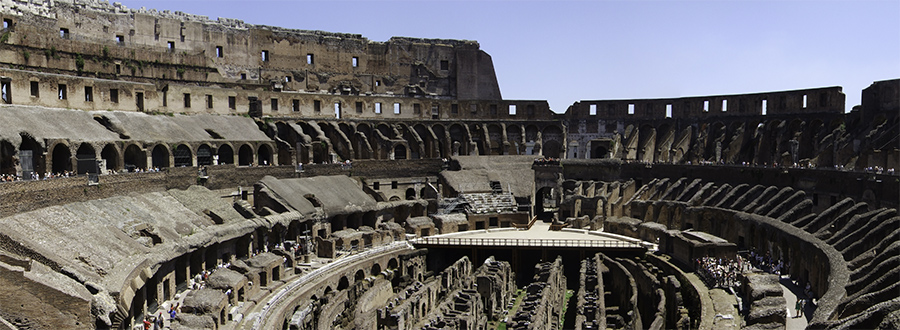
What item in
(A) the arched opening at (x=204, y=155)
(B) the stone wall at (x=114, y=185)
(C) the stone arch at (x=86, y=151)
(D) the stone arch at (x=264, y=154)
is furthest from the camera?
(D) the stone arch at (x=264, y=154)

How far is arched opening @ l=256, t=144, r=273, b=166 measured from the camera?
45.4 m

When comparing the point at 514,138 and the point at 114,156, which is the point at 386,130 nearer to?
the point at 514,138

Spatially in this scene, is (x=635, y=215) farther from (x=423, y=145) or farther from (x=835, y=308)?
(x=835, y=308)

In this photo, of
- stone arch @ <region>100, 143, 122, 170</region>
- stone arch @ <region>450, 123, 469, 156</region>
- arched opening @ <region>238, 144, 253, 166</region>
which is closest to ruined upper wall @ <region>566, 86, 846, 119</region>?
stone arch @ <region>450, 123, 469, 156</region>

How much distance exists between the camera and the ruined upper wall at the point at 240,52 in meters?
42.3

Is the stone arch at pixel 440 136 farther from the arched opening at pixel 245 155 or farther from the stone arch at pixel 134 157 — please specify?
the stone arch at pixel 134 157

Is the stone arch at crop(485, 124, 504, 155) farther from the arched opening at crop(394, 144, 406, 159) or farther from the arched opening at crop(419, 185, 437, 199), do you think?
the arched opening at crop(419, 185, 437, 199)

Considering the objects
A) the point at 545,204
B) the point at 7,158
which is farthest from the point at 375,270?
the point at 545,204

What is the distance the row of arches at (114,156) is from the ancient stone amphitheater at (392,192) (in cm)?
14

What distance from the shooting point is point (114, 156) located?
35969 mm

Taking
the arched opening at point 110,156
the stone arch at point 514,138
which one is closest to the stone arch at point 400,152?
the stone arch at point 514,138

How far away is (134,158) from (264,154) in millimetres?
10241

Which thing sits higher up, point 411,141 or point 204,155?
point 411,141

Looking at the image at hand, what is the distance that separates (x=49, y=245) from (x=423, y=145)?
35048 millimetres
